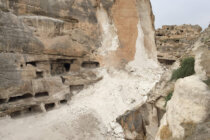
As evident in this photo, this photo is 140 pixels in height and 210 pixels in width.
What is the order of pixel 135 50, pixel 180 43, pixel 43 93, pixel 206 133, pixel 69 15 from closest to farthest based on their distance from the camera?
1. pixel 206 133
2. pixel 43 93
3. pixel 69 15
4. pixel 135 50
5. pixel 180 43

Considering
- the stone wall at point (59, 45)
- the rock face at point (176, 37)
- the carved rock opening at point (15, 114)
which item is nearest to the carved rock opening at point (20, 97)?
the stone wall at point (59, 45)

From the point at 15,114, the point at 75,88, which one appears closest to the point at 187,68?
the point at 75,88

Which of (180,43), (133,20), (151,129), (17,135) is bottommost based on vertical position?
(17,135)

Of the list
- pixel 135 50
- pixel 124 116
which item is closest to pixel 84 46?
pixel 135 50

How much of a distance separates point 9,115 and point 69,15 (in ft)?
21.3

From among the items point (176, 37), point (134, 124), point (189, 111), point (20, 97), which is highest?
point (176, 37)

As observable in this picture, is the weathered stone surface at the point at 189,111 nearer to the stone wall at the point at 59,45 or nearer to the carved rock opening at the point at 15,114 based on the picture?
the stone wall at the point at 59,45

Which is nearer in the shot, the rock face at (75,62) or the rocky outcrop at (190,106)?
the rocky outcrop at (190,106)

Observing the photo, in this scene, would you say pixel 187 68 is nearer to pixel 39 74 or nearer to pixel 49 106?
pixel 49 106

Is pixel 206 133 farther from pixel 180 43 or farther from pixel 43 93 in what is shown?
pixel 180 43

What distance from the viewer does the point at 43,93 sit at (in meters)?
8.01

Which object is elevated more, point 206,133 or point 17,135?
point 206,133

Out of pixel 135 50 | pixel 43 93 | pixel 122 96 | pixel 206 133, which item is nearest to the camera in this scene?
pixel 206 133

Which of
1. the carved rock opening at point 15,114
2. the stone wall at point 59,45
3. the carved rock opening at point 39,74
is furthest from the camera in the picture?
the carved rock opening at point 39,74
